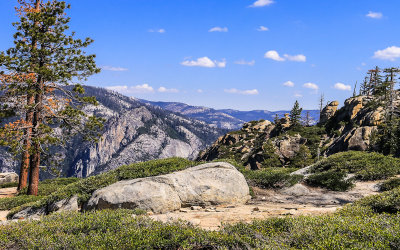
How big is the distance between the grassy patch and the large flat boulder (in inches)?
151

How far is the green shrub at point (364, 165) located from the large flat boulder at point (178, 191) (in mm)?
7346

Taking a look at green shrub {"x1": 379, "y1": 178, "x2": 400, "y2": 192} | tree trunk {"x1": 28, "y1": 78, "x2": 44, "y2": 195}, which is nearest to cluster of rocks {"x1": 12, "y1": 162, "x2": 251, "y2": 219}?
green shrub {"x1": 379, "y1": 178, "x2": 400, "y2": 192}

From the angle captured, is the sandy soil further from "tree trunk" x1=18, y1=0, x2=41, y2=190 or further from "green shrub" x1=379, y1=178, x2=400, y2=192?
"tree trunk" x1=18, y1=0, x2=41, y2=190

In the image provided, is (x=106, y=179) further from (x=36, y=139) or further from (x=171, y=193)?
(x=36, y=139)

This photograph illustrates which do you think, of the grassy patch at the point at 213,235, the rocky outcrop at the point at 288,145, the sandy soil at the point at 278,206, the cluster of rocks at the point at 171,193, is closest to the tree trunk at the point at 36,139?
the cluster of rocks at the point at 171,193

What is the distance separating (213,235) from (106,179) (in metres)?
9.45

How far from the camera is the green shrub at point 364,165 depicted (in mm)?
15109

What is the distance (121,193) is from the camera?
1162 cm

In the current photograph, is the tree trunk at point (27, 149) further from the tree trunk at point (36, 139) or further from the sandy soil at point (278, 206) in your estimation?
the sandy soil at point (278, 206)

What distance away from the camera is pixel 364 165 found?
16.4m

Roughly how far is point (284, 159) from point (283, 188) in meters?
49.7

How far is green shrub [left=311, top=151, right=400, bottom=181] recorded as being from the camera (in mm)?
15109

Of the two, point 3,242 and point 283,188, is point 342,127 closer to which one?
point 283,188

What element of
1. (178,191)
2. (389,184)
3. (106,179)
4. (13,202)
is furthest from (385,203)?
(13,202)
